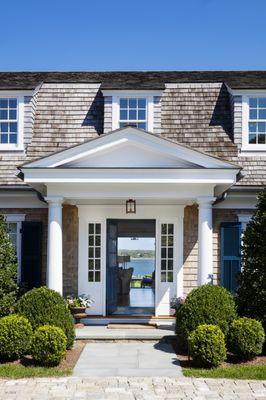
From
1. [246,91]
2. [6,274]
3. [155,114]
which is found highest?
[246,91]

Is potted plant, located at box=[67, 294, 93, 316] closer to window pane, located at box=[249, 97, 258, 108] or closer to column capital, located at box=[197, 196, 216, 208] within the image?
column capital, located at box=[197, 196, 216, 208]

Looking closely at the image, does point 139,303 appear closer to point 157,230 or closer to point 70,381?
point 157,230

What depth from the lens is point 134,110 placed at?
1460 cm

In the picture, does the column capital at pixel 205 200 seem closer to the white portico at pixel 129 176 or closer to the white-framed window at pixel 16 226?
the white portico at pixel 129 176

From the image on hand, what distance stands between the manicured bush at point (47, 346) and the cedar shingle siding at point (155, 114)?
200 inches

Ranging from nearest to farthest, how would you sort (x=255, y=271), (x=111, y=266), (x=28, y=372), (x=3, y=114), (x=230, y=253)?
(x=28, y=372) < (x=255, y=271) < (x=230, y=253) < (x=111, y=266) < (x=3, y=114)

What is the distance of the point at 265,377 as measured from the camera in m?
8.95

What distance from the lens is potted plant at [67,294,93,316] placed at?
13.0 metres

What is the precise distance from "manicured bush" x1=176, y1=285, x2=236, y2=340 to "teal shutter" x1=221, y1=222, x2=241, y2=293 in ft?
8.19

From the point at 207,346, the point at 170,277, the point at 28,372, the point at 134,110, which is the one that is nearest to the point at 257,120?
the point at 134,110

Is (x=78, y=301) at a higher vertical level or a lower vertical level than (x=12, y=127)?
lower

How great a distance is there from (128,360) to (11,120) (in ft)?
24.0

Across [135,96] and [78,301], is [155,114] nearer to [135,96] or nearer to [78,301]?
[135,96]

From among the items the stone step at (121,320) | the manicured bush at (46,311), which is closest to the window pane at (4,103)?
the stone step at (121,320)
